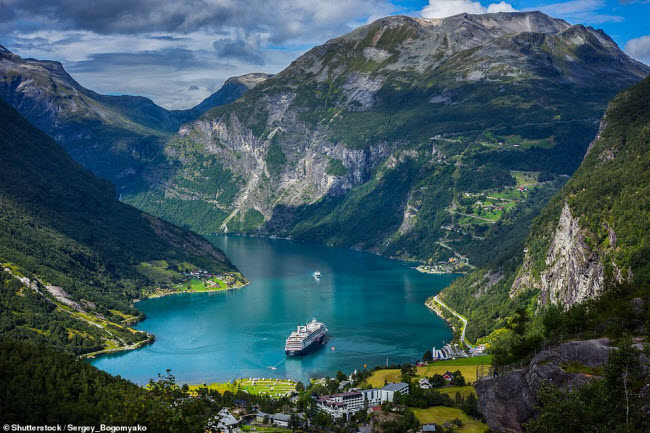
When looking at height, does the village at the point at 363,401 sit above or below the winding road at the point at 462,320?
below

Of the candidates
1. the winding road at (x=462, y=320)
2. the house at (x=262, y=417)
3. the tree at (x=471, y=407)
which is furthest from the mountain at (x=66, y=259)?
the tree at (x=471, y=407)

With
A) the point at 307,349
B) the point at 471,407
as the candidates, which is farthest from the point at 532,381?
the point at 307,349

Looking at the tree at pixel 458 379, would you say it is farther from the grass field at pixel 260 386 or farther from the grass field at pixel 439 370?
the grass field at pixel 260 386

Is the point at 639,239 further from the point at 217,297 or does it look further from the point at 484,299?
the point at 217,297

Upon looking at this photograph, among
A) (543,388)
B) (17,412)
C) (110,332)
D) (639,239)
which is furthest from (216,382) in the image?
(543,388)

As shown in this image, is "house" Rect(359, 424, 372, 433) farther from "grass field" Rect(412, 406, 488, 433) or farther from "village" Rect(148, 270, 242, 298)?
"village" Rect(148, 270, 242, 298)

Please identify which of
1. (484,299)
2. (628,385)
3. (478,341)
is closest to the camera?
(628,385)
